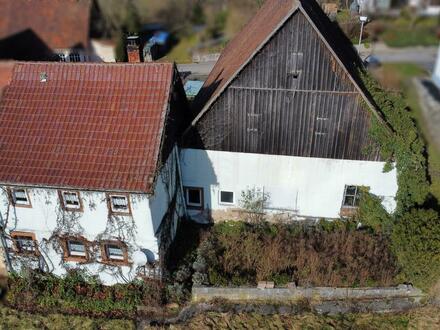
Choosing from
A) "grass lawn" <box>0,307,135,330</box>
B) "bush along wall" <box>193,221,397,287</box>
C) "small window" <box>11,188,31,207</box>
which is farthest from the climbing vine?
"small window" <box>11,188,31,207</box>

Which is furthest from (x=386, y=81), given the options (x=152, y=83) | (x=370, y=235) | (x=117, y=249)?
(x=370, y=235)

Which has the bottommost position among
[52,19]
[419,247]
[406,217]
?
[419,247]

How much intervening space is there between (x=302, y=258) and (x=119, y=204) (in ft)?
24.2

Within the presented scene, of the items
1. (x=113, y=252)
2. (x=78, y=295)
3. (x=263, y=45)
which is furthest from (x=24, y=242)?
(x=263, y=45)

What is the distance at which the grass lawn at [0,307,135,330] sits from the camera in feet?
50.7

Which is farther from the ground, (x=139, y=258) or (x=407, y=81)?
(x=407, y=81)

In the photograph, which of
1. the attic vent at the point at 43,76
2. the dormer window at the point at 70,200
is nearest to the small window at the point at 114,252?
the dormer window at the point at 70,200

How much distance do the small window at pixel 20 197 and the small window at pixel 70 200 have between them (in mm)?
1356

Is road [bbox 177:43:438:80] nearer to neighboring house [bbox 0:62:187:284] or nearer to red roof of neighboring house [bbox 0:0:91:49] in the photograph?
red roof of neighboring house [bbox 0:0:91:49]

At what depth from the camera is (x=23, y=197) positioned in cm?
1557

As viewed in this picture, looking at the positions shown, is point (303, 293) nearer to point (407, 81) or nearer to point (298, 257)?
point (298, 257)

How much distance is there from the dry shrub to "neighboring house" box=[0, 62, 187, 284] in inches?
105

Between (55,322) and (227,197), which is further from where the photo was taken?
(227,197)

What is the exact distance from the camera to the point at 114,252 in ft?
53.9
